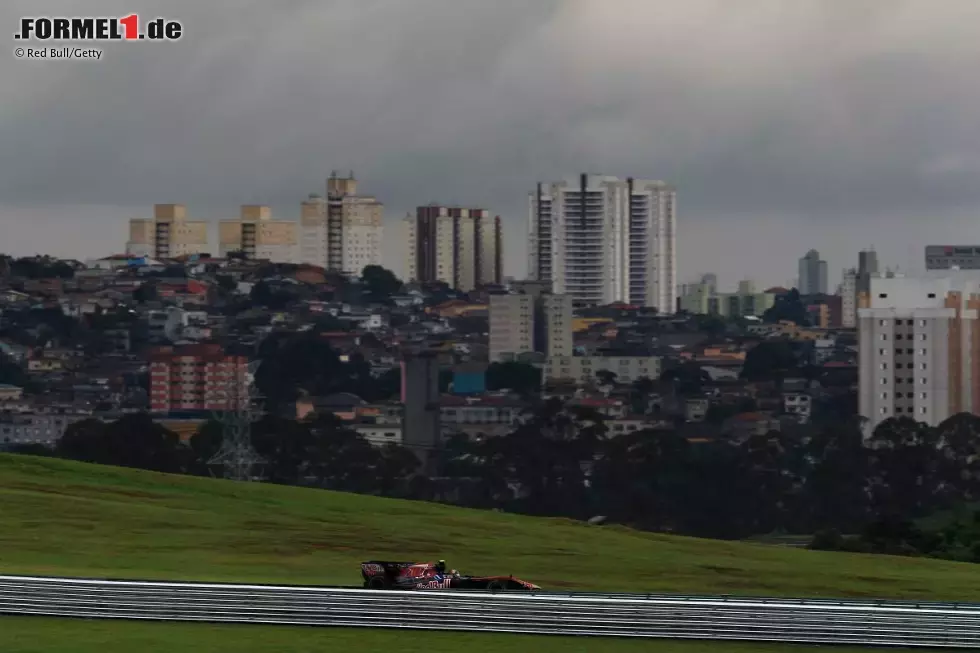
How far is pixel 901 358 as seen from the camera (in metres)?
153

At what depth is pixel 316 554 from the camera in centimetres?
4866

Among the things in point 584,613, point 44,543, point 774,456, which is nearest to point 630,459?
point 774,456

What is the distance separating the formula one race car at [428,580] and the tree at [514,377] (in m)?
147

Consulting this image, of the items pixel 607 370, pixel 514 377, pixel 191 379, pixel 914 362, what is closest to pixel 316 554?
pixel 914 362

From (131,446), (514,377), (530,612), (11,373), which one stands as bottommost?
(131,446)

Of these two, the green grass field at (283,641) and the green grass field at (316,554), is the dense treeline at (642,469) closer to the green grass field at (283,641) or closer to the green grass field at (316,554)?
the green grass field at (316,554)

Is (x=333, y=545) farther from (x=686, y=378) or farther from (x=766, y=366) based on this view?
(x=766, y=366)

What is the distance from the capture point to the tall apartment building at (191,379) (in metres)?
179

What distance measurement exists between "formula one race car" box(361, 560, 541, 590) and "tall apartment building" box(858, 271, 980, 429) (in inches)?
4726

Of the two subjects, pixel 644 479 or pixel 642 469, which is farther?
pixel 642 469

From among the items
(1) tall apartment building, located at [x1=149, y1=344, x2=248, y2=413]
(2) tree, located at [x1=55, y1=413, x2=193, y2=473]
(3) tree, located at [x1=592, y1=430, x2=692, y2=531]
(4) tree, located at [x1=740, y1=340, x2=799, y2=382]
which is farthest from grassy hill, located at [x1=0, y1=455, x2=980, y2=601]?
(4) tree, located at [x1=740, y1=340, x2=799, y2=382]

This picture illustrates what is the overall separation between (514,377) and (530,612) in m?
156

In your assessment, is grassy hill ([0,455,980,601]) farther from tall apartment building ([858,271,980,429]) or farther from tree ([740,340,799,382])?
tree ([740,340,799,382])

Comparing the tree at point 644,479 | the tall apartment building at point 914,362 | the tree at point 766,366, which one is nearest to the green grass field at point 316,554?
the tree at point 644,479
